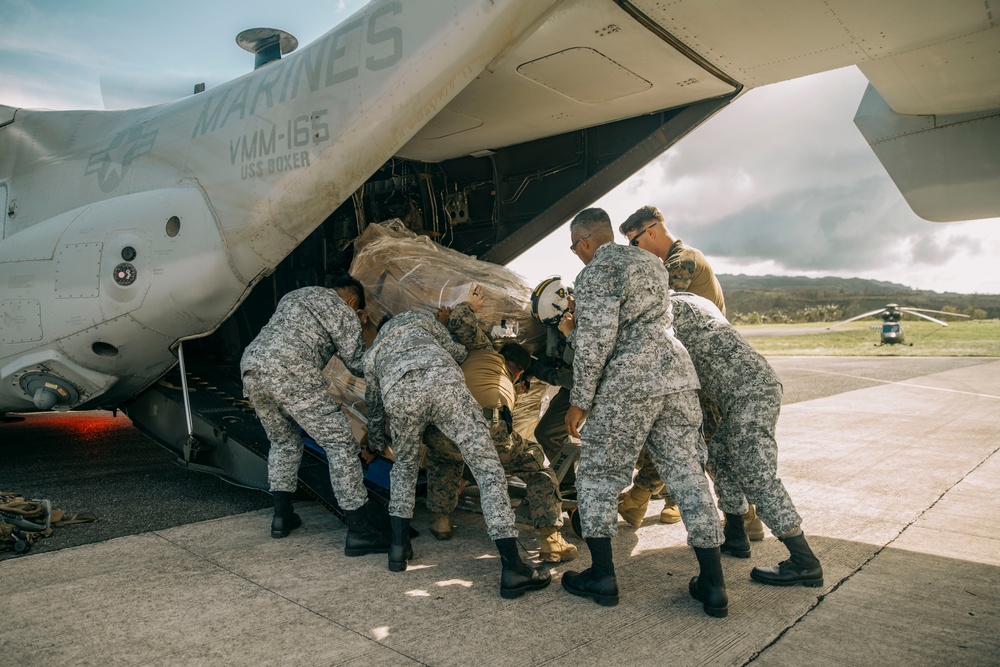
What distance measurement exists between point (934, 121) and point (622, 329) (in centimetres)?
266

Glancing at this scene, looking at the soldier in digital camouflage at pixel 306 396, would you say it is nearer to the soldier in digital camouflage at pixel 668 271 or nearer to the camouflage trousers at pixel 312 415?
the camouflage trousers at pixel 312 415

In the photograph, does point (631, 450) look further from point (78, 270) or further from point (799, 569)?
point (78, 270)

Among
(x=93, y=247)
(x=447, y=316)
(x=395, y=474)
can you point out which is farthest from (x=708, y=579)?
(x=93, y=247)

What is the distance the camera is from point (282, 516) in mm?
3889

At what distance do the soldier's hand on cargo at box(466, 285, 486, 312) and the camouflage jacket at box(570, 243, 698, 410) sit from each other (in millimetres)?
1217

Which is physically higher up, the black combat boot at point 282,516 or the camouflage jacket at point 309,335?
the camouflage jacket at point 309,335

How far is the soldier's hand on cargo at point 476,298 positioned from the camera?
4219 mm

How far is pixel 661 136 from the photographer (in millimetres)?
4922

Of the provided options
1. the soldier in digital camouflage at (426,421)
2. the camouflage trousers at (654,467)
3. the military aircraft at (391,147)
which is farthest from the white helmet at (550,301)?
the military aircraft at (391,147)

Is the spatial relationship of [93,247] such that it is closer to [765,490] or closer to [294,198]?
[294,198]

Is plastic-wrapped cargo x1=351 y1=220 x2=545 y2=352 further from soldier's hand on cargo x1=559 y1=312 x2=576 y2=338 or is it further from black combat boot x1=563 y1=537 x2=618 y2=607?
black combat boot x1=563 y1=537 x2=618 y2=607

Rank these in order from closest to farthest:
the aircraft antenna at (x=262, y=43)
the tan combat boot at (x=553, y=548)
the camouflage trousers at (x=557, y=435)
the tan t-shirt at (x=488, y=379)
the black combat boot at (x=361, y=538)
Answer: the tan combat boot at (x=553, y=548)
the black combat boot at (x=361, y=538)
the tan t-shirt at (x=488, y=379)
the camouflage trousers at (x=557, y=435)
the aircraft antenna at (x=262, y=43)

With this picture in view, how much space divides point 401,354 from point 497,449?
723mm

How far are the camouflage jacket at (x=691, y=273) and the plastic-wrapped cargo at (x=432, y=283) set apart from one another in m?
0.94
